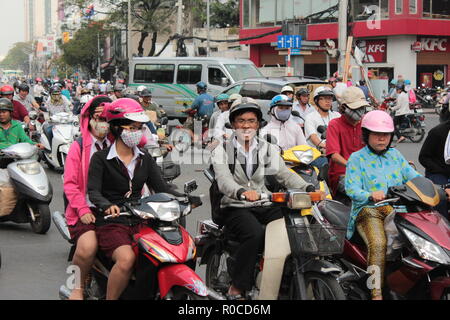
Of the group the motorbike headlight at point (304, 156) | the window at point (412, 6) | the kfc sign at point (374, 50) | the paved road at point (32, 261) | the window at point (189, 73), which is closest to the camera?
the paved road at point (32, 261)

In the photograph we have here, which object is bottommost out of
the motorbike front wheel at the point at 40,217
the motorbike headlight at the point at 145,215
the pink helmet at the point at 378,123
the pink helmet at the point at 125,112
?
the motorbike front wheel at the point at 40,217

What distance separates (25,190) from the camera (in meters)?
8.45

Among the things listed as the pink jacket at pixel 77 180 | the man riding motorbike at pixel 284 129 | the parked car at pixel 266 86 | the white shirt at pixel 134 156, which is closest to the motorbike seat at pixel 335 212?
the white shirt at pixel 134 156

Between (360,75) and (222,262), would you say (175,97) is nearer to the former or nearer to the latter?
(360,75)

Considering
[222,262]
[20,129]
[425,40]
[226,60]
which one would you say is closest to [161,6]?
[425,40]

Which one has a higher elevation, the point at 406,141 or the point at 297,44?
the point at 297,44

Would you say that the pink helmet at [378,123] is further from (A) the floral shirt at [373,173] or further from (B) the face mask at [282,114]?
(B) the face mask at [282,114]

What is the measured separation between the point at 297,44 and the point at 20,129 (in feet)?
49.5

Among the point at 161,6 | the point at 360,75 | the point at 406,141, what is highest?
the point at 161,6

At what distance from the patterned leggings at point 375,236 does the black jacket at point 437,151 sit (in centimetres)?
138

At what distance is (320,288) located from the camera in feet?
15.0

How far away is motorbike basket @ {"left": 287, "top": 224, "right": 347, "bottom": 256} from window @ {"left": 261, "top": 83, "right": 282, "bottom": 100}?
14418 millimetres

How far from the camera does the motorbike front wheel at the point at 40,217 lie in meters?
8.53

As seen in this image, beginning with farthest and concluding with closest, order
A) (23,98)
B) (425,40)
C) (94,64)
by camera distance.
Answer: (94,64)
(425,40)
(23,98)
